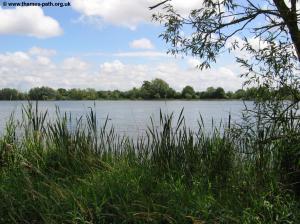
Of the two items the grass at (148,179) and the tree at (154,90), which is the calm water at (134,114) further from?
the grass at (148,179)

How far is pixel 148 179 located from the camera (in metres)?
5.47

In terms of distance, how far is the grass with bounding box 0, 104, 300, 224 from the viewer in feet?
15.2

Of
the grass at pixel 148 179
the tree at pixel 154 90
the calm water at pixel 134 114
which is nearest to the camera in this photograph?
the grass at pixel 148 179

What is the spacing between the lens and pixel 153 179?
5.53 m

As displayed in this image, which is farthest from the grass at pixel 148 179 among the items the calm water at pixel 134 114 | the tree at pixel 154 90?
the tree at pixel 154 90

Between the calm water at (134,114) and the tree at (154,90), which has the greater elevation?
the tree at (154,90)

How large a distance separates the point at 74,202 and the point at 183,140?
2.11 metres

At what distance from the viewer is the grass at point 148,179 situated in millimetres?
4633

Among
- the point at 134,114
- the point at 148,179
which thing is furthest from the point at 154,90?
the point at 134,114

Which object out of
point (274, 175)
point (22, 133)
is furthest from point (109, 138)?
point (274, 175)

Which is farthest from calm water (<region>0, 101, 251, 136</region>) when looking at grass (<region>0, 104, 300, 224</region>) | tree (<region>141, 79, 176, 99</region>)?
grass (<region>0, 104, 300, 224</region>)

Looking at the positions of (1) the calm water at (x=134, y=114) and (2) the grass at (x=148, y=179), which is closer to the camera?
(2) the grass at (x=148, y=179)

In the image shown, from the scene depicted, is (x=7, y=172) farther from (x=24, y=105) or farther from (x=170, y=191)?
(x=170, y=191)

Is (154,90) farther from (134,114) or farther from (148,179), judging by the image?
(134,114)
